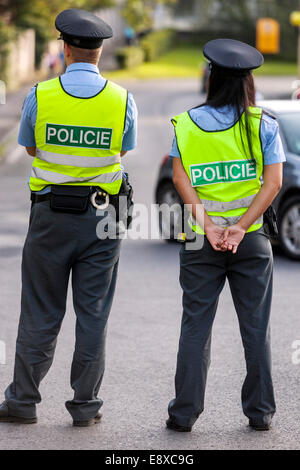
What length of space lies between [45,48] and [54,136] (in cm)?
3815

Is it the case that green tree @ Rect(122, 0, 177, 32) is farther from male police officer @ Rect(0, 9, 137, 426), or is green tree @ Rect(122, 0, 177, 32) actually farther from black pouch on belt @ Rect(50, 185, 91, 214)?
black pouch on belt @ Rect(50, 185, 91, 214)

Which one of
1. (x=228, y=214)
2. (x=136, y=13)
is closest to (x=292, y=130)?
(x=228, y=214)

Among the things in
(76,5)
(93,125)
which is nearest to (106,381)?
(93,125)

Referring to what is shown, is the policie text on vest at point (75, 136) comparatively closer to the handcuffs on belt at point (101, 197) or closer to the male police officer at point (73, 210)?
the male police officer at point (73, 210)

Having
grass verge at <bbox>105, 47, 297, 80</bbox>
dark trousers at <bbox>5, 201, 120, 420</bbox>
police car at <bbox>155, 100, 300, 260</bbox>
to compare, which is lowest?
grass verge at <bbox>105, 47, 297, 80</bbox>

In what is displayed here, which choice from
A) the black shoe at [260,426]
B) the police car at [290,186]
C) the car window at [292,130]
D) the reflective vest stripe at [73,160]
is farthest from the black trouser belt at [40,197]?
the car window at [292,130]

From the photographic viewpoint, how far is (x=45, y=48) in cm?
4225

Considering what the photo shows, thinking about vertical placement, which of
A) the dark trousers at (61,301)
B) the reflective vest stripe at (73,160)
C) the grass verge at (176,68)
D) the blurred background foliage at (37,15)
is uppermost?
the reflective vest stripe at (73,160)

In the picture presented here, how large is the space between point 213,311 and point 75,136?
1027 millimetres

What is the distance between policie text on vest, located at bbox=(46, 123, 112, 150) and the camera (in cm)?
491

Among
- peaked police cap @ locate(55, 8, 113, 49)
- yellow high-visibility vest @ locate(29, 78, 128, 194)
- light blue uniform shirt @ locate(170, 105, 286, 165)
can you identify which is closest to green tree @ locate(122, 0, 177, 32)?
peaked police cap @ locate(55, 8, 113, 49)

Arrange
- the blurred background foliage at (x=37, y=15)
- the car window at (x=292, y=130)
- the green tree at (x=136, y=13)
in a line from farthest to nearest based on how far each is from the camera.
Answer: the green tree at (x=136, y=13) < the blurred background foliage at (x=37, y=15) < the car window at (x=292, y=130)

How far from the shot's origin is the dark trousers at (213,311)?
4.91 m
